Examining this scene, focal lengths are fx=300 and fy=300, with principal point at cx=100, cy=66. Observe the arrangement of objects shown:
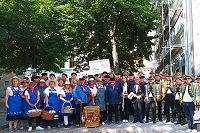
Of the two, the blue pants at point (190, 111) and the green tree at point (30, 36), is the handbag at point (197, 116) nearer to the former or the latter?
the blue pants at point (190, 111)

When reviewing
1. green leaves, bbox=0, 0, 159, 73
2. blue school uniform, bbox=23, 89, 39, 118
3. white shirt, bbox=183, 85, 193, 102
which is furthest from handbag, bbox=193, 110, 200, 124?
green leaves, bbox=0, 0, 159, 73

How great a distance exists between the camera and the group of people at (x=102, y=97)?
1144 cm

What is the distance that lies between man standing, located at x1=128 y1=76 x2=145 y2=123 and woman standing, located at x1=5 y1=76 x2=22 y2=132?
4.60m

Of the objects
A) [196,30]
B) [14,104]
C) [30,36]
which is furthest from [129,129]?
[30,36]

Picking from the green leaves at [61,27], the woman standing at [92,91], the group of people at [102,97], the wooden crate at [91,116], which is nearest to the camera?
the group of people at [102,97]

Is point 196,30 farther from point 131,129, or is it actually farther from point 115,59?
point 131,129

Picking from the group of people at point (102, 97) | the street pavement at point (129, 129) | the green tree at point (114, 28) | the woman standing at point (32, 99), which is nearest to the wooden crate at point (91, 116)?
the street pavement at point (129, 129)

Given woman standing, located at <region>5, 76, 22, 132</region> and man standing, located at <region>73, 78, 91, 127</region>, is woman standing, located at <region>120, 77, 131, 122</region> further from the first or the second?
woman standing, located at <region>5, 76, 22, 132</region>

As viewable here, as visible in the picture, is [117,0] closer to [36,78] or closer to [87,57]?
[87,57]

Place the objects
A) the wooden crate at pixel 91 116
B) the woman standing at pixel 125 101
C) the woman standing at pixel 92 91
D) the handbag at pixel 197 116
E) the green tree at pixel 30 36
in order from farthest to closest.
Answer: the green tree at pixel 30 36
the woman standing at pixel 125 101
the woman standing at pixel 92 91
the wooden crate at pixel 91 116
the handbag at pixel 197 116

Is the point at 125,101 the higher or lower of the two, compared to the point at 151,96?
lower

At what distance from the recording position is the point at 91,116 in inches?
458

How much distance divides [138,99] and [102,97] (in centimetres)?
153

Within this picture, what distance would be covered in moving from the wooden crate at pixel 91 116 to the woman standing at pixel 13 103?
2.52 meters
